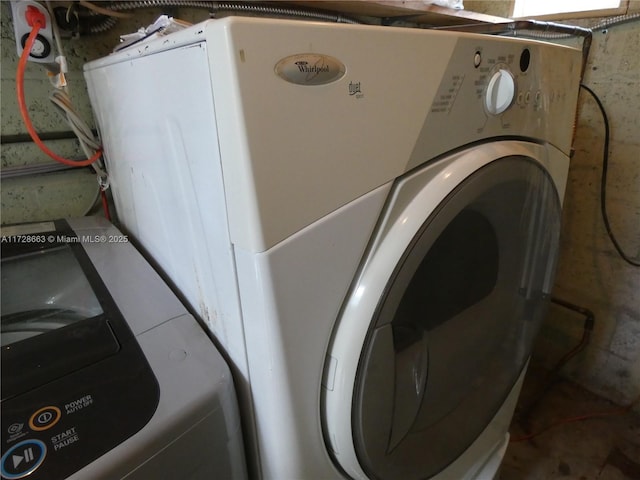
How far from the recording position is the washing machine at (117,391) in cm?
35

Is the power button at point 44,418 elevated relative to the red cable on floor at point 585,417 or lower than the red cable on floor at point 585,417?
elevated

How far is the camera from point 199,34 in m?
0.34

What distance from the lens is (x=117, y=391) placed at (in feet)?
1.37

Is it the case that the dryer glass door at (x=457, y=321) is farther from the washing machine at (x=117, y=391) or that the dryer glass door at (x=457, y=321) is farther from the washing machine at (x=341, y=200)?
the washing machine at (x=117, y=391)

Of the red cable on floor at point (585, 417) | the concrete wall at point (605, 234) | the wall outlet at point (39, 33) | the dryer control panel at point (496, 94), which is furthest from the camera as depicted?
the red cable on floor at point (585, 417)

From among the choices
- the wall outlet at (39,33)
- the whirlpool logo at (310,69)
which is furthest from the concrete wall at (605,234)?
the wall outlet at (39,33)

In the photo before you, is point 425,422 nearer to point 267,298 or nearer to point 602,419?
point 267,298

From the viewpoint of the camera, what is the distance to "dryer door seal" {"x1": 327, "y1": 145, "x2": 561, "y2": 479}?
47 cm

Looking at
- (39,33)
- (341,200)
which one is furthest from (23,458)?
(39,33)

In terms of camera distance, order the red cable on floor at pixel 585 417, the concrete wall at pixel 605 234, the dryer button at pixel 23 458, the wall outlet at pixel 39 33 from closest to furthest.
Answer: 1. the dryer button at pixel 23 458
2. the wall outlet at pixel 39 33
3. the concrete wall at pixel 605 234
4. the red cable on floor at pixel 585 417

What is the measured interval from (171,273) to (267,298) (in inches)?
13.4

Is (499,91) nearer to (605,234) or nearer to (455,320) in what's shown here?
(455,320)

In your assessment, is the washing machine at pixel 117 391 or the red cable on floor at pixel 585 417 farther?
the red cable on floor at pixel 585 417

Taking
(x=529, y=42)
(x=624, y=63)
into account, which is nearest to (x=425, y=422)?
(x=529, y=42)
